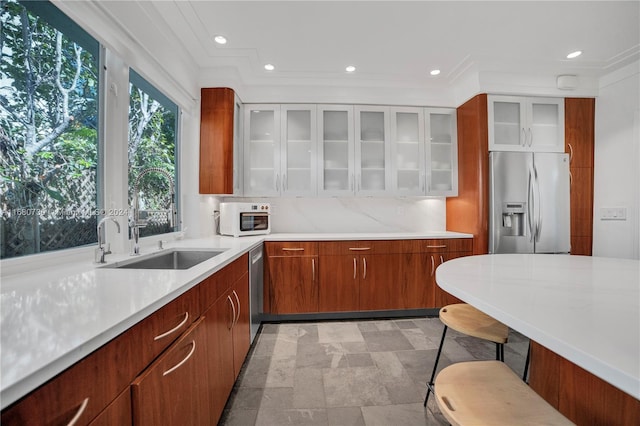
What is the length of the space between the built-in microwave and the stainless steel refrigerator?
2467 millimetres

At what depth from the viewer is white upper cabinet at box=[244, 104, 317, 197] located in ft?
9.65

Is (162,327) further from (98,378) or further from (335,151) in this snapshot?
(335,151)

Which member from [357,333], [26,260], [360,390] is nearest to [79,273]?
[26,260]

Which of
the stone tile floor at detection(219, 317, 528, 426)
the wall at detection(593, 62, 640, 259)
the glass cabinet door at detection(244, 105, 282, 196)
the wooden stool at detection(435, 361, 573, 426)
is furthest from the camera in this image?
the glass cabinet door at detection(244, 105, 282, 196)

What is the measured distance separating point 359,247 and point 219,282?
162 centimetres

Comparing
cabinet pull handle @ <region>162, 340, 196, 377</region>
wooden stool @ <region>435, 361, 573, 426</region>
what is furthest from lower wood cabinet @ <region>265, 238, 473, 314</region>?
wooden stool @ <region>435, 361, 573, 426</region>

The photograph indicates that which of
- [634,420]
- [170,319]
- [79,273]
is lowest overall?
[634,420]

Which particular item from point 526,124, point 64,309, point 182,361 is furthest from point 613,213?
point 64,309

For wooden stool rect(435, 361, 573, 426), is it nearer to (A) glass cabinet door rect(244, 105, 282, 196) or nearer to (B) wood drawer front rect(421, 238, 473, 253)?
(B) wood drawer front rect(421, 238, 473, 253)

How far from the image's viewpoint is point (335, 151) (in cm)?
303

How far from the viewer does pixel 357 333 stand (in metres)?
2.41

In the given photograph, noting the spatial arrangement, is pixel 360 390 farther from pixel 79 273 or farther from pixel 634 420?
pixel 79 273

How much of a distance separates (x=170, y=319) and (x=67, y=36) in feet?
5.27

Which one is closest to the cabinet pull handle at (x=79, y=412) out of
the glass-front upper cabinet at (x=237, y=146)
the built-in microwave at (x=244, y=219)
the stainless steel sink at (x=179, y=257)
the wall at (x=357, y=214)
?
the stainless steel sink at (x=179, y=257)
